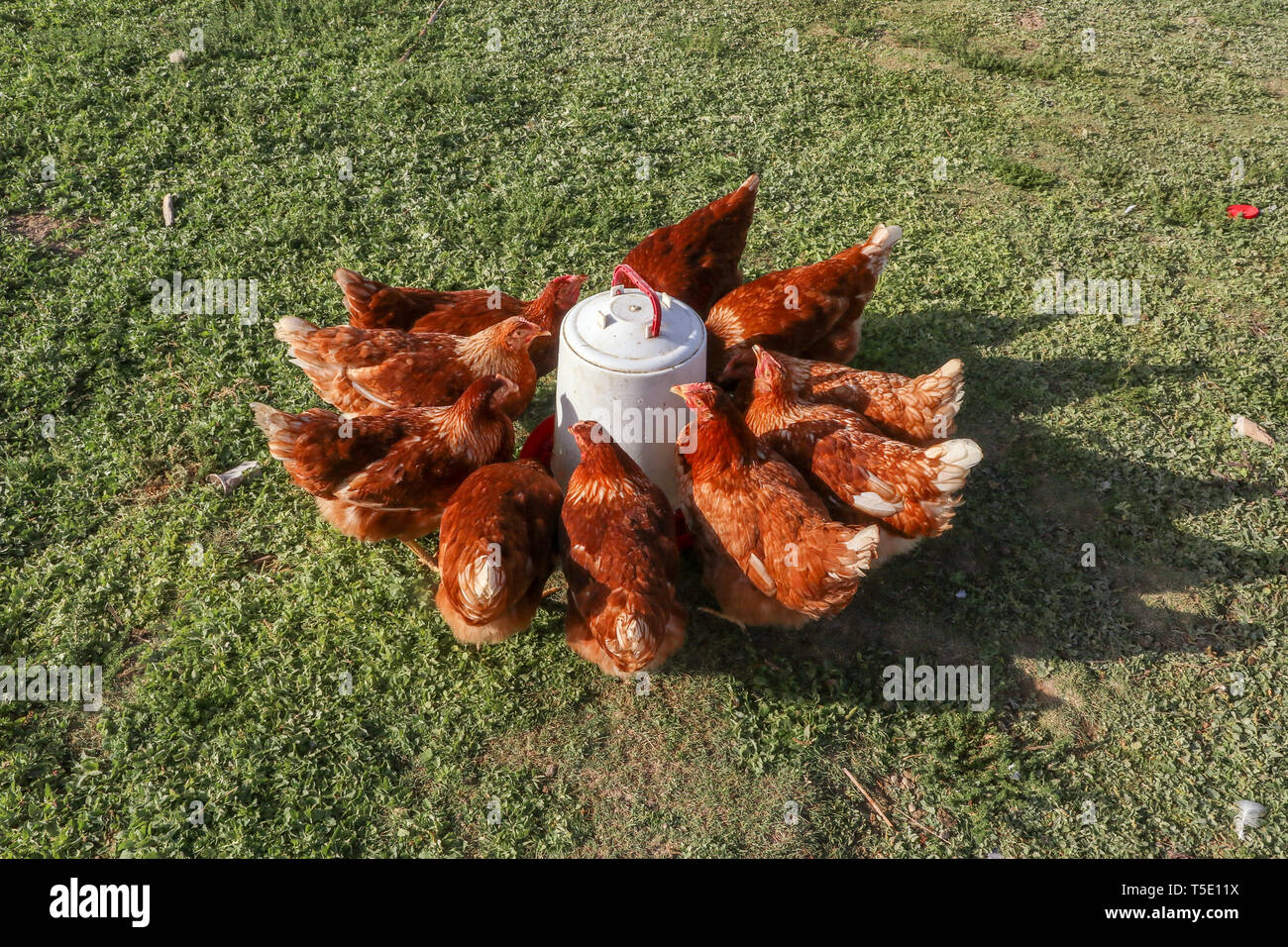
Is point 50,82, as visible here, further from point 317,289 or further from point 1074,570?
point 1074,570

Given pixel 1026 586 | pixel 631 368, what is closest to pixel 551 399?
pixel 631 368

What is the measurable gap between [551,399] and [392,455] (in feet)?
5.88

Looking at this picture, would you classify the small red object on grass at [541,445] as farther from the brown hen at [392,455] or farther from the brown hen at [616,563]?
the brown hen at [616,563]

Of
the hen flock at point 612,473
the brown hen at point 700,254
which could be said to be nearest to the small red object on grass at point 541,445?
the hen flock at point 612,473

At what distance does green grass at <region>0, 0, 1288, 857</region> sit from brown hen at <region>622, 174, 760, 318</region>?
1.10 m

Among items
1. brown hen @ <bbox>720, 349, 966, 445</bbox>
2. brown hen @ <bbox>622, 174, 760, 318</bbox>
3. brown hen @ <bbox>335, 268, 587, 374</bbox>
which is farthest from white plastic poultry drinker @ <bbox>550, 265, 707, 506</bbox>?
brown hen @ <bbox>622, 174, 760, 318</bbox>

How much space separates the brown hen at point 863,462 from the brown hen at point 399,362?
1472 millimetres

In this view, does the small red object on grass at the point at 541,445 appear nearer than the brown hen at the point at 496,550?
No

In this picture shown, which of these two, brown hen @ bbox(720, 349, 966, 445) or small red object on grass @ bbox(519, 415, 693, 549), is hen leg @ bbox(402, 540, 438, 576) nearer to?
small red object on grass @ bbox(519, 415, 693, 549)

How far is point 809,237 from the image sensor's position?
308 inches

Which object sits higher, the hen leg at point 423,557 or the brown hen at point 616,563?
the brown hen at point 616,563

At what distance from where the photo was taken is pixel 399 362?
17.6 ft

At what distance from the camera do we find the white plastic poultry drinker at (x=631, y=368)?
15.9 ft

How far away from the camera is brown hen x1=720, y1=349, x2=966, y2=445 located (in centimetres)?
502
